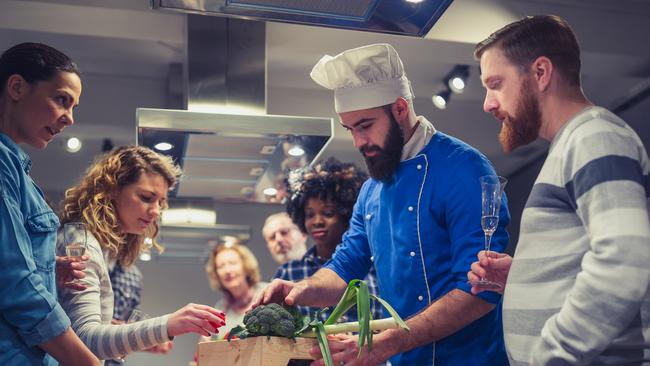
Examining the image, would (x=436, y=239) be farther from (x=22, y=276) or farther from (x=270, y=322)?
(x=22, y=276)

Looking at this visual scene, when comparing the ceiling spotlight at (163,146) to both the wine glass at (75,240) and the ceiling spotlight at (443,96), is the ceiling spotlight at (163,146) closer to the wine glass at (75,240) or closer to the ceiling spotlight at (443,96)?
the wine glass at (75,240)

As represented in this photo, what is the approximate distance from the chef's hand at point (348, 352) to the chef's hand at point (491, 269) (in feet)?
0.87

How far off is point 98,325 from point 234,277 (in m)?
3.36

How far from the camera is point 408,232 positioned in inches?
79.0

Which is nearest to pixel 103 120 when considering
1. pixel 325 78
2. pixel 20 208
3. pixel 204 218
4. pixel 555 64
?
pixel 204 218

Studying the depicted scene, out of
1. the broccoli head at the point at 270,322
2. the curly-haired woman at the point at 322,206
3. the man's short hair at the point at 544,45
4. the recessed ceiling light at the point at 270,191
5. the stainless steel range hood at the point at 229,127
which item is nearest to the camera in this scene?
the man's short hair at the point at 544,45

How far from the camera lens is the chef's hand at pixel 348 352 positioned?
66.3 inches

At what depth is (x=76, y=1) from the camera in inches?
157

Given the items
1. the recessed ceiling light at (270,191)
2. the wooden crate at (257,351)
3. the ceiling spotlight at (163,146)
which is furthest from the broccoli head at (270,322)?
the recessed ceiling light at (270,191)

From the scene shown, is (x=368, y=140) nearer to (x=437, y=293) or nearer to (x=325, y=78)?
(x=325, y=78)

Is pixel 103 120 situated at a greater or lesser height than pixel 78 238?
greater

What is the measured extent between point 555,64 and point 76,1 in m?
3.10

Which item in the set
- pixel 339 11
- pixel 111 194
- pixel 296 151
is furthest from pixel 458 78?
pixel 111 194

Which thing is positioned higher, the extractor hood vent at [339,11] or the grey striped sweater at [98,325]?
the extractor hood vent at [339,11]
